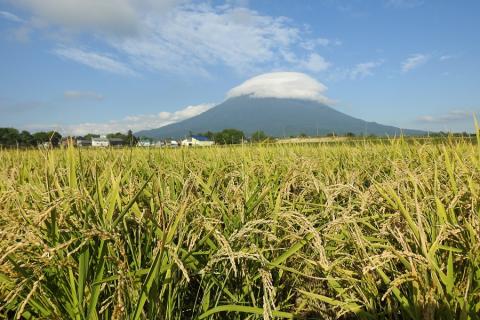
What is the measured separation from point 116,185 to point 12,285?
23.4 inches

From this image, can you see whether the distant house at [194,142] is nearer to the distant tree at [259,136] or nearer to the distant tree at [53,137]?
the distant tree at [259,136]

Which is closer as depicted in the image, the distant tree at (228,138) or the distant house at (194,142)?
the distant house at (194,142)

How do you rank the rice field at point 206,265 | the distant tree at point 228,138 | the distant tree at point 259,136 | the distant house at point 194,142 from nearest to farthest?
the rice field at point 206,265
the distant house at point 194,142
the distant tree at point 259,136
the distant tree at point 228,138

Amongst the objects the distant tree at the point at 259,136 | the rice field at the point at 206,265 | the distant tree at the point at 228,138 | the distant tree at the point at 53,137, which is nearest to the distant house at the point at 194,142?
the distant tree at the point at 228,138

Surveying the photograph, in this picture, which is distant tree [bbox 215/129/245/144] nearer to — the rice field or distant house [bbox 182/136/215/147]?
distant house [bbox 182/136/215/147]

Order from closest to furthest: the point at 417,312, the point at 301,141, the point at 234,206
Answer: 1. the point at 417,312
2. the point at 234,206
3. the point at 301,141

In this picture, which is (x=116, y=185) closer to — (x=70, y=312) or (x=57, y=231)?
(x=57, y=231)

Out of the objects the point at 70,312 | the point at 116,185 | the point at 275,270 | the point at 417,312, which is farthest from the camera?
the point at 275,270

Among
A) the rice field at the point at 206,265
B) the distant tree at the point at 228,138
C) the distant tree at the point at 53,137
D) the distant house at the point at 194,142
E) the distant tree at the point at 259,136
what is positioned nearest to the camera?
the rice field at the point at 206,265

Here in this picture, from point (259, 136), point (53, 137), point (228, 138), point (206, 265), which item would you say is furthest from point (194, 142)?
point (206, 265)

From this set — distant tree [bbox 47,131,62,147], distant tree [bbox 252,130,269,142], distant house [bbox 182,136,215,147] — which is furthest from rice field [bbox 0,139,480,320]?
distant tree [bbox 252,130,269,142]

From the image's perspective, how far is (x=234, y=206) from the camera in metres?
1.87

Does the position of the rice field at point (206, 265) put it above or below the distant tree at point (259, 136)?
below

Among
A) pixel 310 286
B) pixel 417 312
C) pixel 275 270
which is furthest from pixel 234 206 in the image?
pixel 417 312
